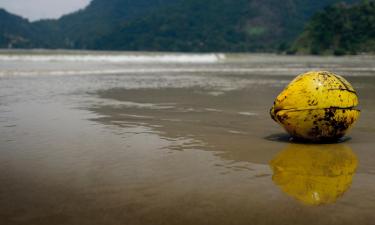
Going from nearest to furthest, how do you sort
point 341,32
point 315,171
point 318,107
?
1. point 315,171
2. point 318,107
3. point 341,32

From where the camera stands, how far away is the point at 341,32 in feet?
333

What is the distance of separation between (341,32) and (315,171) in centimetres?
10496

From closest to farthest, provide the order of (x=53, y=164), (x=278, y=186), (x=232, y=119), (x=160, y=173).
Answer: (x=278, y=186)
(x=160, y=173)
(x=53, y=164)
(x=232, y=119)

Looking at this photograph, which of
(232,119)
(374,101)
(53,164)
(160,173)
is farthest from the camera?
(374,101)

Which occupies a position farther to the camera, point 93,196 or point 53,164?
point 53,164

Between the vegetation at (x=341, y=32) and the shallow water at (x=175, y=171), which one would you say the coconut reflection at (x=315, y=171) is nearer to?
the shallow water at (x=175, y=171)

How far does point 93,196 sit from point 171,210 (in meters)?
0.67

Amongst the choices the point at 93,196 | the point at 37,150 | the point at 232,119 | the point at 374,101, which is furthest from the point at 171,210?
the point at 374,101

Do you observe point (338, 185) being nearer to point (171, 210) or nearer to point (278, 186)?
point (278, 186)

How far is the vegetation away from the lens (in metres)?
95.1

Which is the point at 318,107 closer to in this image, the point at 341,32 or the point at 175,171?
the point at 175,171

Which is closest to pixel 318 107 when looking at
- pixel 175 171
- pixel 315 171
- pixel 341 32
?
pixel 315 171

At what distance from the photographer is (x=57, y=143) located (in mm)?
5492

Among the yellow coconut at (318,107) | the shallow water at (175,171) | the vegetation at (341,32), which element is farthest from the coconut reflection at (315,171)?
the vegetation at (341,32)
